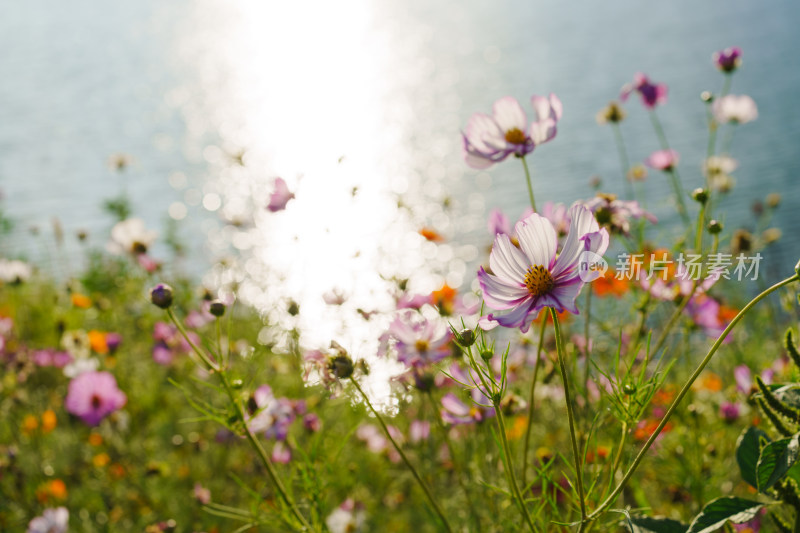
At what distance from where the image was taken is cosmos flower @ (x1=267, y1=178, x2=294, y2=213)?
1310 mm

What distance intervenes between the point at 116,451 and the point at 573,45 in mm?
9814

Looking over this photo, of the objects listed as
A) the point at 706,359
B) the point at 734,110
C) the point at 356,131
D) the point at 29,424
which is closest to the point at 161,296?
the point at 706,359

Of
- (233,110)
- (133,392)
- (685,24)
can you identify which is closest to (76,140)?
(233,110)

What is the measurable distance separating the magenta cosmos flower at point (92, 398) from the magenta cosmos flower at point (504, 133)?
4.38 feet

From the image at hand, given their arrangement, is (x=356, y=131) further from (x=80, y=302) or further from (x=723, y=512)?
(x=723, y=512)

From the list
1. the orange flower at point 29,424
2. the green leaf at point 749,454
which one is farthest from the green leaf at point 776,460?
the orange flower at point 29,424

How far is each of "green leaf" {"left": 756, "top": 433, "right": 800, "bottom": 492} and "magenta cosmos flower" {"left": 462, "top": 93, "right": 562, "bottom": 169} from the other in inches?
18.4

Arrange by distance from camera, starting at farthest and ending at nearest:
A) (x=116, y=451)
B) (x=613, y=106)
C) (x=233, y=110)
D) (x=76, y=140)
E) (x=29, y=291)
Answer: (x=233, y=110) < (x=76, y=140) < (x=29, y=291) < (x=116, y=451) < (x=613, y=106)

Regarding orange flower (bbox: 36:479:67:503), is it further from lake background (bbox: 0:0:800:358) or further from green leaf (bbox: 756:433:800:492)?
green leaf (bbox: 756:433:800:492)

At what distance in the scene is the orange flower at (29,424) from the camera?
6.02 ft

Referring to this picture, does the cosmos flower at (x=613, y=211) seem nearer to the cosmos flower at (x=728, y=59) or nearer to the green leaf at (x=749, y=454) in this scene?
the green leaf at (x=749, y=454)

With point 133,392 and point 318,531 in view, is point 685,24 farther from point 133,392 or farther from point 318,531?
point 318,531

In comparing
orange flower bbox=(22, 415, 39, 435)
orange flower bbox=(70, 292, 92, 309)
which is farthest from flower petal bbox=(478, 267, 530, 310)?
orange flower bbox=(70, 292, 92, 309)

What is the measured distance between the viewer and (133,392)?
2330 millimetres
